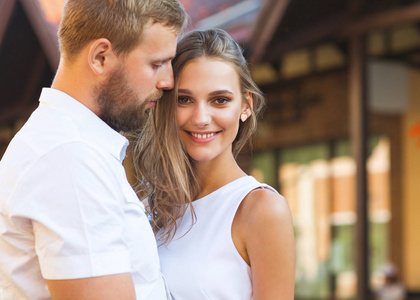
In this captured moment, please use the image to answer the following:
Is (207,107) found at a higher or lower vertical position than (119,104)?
higher

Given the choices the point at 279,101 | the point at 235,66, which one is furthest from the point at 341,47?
the point at 235,66

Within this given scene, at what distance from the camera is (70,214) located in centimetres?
152

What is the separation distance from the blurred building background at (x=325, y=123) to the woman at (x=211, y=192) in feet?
13.8

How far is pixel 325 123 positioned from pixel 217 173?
24.7ft

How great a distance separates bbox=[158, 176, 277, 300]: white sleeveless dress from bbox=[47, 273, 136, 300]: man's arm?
2.28 ft

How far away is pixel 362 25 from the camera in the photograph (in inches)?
256

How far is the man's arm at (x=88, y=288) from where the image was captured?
1.53m

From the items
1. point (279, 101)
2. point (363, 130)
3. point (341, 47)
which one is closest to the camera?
point (363, 130)

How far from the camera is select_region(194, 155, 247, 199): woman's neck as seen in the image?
250cm

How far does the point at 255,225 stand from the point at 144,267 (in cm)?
55

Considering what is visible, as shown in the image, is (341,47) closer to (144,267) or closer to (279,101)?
(279,101)

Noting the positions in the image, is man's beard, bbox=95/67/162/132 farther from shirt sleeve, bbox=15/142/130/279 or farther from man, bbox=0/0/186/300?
shirt sleeve, bbox=15/142/130/279

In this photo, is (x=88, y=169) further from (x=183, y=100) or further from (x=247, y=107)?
(x=247, y=107)

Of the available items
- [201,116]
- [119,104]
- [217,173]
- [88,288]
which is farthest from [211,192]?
[88,288]
